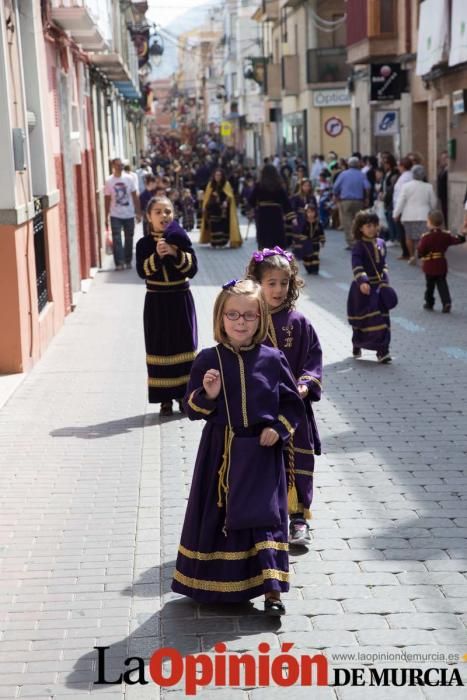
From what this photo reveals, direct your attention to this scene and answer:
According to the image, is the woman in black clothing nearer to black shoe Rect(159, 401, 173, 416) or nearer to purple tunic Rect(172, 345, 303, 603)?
black shoe Rect(159, 401, 173, 416)

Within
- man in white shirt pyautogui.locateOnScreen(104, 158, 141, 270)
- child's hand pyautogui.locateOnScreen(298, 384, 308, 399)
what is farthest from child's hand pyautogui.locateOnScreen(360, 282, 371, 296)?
man in white shirt pyautogui.locateOnScreen(104, 158, 141, 270)

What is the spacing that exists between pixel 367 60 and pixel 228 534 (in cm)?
2827

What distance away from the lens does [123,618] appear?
568 cm

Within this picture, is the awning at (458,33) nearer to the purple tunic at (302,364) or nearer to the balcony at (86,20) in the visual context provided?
the balcony at (86,20)

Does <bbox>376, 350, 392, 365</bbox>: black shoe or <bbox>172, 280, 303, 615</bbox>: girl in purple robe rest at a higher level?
<bbox>172, 280, 303, 615</bbox>: girl in purple robe

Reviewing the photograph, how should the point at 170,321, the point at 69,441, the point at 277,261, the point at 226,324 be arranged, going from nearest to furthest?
the point at 226,324, the point at 277,261, the point at 69,441, the point at 170,321

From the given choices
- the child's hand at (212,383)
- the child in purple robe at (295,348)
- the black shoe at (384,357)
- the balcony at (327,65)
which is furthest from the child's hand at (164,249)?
the balcony at (327,65)

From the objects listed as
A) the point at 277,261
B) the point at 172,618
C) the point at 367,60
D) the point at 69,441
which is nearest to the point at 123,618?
the point at 172,618

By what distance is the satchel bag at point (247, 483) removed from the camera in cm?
558

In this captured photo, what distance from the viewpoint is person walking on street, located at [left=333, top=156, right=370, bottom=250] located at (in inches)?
971

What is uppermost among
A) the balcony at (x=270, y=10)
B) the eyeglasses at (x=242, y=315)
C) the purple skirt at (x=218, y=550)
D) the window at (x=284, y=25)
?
the balcony at (x=270, y=10)

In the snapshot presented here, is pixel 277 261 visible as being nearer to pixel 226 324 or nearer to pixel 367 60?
pixel 226 324

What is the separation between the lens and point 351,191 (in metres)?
24.8

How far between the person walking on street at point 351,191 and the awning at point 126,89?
35.6 feet
